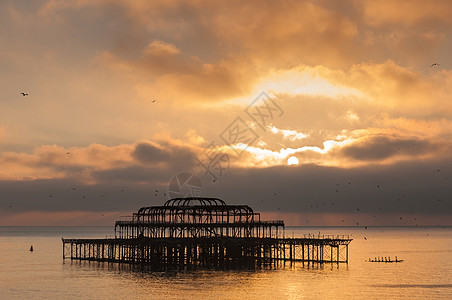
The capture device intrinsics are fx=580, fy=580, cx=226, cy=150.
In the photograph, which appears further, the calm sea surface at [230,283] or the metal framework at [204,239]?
A: the metal framework at [204,239]

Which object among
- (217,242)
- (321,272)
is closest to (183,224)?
(217,242)

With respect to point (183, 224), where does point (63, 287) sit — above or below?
below

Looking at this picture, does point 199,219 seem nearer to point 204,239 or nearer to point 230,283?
point 204,239

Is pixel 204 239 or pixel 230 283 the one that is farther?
pixel 204 239

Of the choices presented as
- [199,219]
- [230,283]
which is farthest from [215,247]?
[230,283]

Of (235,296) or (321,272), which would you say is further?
(321,272)

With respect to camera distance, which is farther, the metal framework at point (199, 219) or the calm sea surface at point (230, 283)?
the metal framework at point (199, 219)

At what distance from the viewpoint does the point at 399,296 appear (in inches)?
3022

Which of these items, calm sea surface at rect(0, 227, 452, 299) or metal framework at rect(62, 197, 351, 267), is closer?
calm sea surface at rect(0, 227, 452, 299)

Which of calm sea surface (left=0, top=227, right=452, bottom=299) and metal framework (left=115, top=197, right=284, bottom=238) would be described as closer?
calm sea surface (left=0, top=227, right=452, bottom=299)

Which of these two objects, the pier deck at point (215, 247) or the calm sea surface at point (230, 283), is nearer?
the calm sea surface at point (230, 283)

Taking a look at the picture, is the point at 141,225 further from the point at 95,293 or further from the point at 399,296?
the point at 399,296

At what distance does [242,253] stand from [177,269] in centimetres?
2494

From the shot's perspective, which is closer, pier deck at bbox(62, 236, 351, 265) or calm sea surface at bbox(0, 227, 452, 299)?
calm sea surface at bbox(0, 227, 452, 299)
